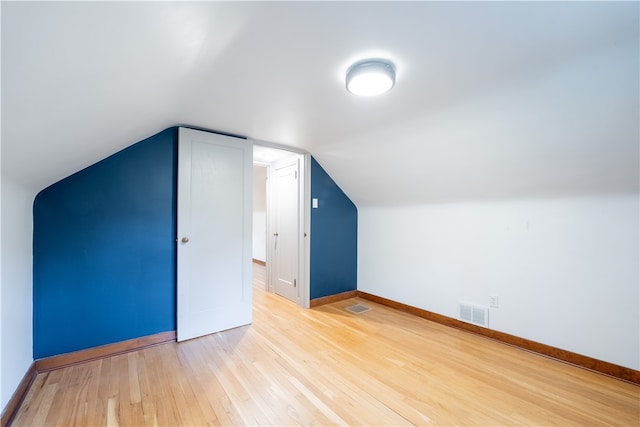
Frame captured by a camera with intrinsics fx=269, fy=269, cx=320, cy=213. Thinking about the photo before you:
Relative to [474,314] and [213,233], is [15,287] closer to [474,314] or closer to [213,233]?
[213,233]

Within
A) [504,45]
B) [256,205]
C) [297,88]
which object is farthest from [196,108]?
[256,205]

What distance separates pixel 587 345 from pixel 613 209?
3.56 ft

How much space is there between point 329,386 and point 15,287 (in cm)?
→ 211

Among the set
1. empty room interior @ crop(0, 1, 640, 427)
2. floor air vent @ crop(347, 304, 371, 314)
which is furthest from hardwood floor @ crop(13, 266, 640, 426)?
floor air vent @ crop(347, 304, 371, 314)

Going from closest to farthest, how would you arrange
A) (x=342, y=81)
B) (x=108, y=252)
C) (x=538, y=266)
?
(x=342, y=81) < (x=108, y=252) < (x=538, y=266)

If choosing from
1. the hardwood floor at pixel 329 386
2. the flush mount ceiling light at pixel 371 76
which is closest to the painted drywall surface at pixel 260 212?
the hardwood floor at pixel 329 386

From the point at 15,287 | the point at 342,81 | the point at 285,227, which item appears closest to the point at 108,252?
the point at 15,287

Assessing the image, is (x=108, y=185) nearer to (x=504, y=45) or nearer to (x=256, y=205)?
(x=504, y=45)

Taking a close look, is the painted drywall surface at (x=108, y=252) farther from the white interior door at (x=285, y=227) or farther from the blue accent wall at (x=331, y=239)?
the blue accent wall at (x=331, y=239)

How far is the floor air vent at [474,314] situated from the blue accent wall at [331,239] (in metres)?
1.54

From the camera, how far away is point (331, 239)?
3.73 meters

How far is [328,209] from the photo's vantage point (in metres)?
3.71

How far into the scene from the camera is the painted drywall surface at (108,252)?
2066mm

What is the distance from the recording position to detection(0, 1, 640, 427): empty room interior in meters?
1.16
